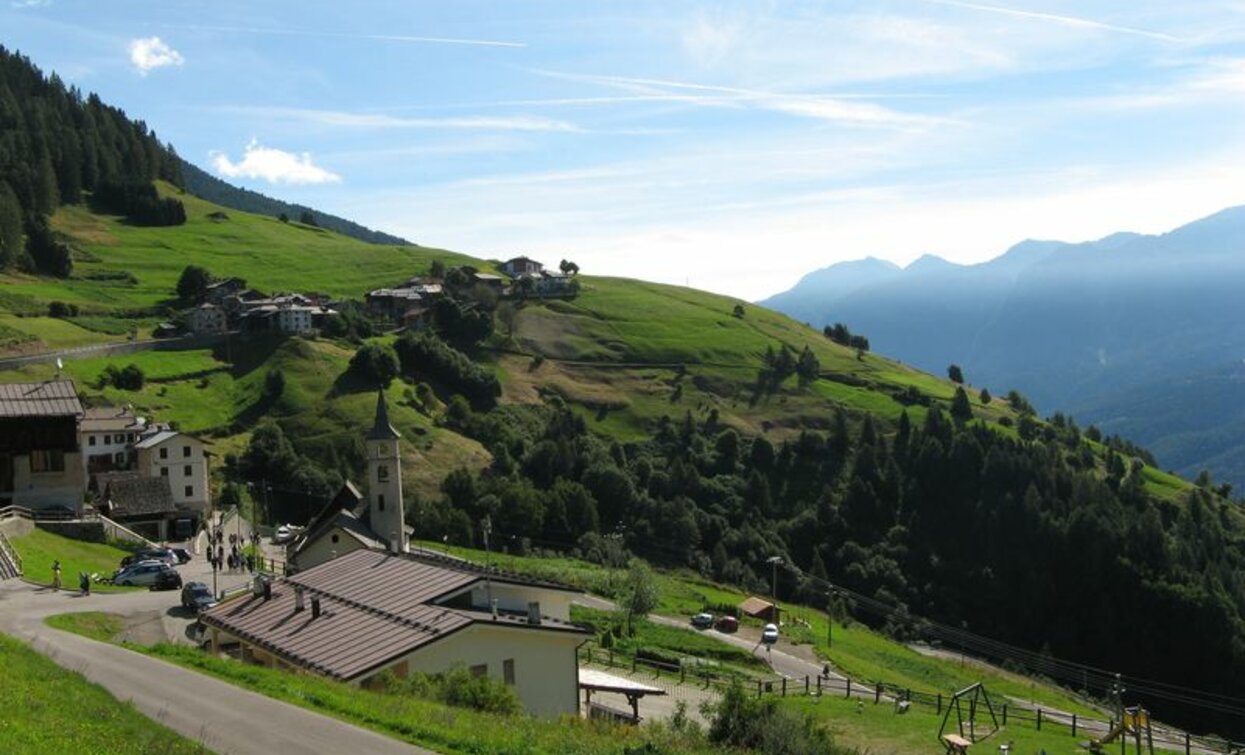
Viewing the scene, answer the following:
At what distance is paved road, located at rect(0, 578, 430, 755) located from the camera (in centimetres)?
1808

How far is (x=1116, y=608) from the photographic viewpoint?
110875 millimetres

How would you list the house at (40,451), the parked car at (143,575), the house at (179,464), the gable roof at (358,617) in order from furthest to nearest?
the house at (179,464), the house at (40,451), the parked car at (143,575), the gable roof at (358,617)

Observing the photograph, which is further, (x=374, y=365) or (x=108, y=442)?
(x=374, y=365)

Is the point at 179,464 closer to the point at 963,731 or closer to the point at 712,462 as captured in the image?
the point at 712,462

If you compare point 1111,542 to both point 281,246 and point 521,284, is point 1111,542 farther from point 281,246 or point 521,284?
point 281,246

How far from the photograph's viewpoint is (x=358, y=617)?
2930cm

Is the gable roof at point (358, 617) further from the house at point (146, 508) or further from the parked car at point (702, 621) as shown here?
the parked car at point (702, 621)

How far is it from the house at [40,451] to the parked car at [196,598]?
23.8m

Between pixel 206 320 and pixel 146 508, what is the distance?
6117 cm

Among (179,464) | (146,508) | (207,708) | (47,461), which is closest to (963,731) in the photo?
(207,708)

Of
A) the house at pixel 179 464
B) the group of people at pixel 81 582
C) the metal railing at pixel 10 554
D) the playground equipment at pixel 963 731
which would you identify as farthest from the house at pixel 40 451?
the playground equipment at pixel 963 731

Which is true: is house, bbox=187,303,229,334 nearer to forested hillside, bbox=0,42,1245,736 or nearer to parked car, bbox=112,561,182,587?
forested hillside, bbox=0,42,1245,736

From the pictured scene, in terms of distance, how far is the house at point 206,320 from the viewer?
128 meters

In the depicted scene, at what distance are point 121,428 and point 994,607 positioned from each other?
3147 inches
